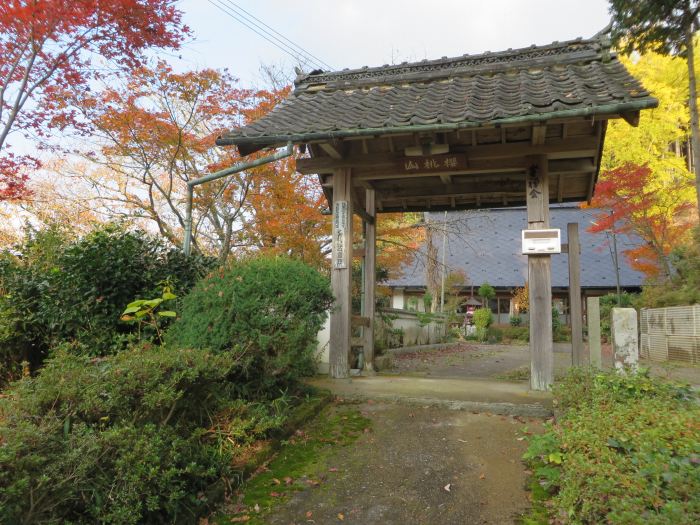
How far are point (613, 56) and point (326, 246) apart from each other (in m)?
9.18

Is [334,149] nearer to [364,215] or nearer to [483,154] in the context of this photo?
[364,215]

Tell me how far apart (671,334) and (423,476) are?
13.8m

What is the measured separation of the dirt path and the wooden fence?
11.0 meters

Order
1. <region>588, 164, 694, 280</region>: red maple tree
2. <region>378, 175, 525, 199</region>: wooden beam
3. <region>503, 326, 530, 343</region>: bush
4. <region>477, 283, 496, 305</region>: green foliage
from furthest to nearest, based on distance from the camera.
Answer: <region>477, 283, 496, 305</region>: green foliage
<region>503, 326, 530, 343</region>: bush
<region>588, 164, 694, 280</region>: red maple tree
<region>378, 175, 525, 199</region>: wooden beam

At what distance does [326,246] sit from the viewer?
556 inches

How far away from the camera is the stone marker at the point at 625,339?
4.47 meters

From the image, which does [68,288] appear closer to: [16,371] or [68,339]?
[68,339]

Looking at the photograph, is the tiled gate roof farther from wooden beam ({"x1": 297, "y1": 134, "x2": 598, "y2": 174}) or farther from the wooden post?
the wooden post

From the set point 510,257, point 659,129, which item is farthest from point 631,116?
point 510,257

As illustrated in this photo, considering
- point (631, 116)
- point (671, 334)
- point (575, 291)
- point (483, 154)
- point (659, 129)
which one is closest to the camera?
point (631, 116)

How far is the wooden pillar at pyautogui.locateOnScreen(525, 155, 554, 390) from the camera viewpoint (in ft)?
18.5

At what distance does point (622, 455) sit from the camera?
272 cm

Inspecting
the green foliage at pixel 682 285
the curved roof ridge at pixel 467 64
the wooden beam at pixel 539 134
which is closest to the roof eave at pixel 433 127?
the wooden beam at pixel 539 134

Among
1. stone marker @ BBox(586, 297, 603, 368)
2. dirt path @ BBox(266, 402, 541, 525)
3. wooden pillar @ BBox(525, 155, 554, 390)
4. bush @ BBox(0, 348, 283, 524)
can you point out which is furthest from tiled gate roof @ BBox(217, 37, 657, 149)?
bush @ BBox(0, 348, 283, 524)
